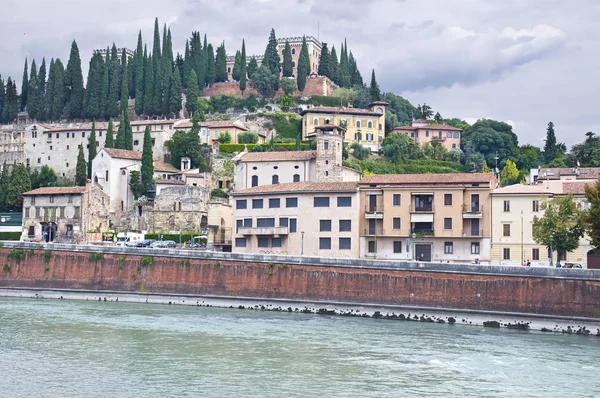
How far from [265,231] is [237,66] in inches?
2454

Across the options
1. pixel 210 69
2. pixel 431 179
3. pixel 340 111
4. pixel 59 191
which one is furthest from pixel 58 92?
pixel 431 179

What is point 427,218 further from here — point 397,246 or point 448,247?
point 397,246

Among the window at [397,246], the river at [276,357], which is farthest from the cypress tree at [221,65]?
the river at [276,357]

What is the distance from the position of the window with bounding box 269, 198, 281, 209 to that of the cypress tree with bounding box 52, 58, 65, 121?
53.3 m

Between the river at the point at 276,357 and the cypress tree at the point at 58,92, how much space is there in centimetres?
5971

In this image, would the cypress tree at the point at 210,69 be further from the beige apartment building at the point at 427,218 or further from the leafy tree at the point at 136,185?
the beige apartment building at the point at 427,218

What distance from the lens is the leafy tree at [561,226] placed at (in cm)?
5231

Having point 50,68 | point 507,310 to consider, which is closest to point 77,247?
point 507,310

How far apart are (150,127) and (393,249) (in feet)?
144

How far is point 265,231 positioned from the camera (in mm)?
59156

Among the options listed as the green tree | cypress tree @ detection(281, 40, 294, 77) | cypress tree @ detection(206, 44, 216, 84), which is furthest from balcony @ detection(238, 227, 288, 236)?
cypress tree @ detection(281, 40, 294, 77)

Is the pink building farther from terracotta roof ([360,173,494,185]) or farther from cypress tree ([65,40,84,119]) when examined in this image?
terracotta roof ([360,173,494,185])

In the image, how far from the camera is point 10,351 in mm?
37094

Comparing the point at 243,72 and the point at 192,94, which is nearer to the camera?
the point at 192,94
